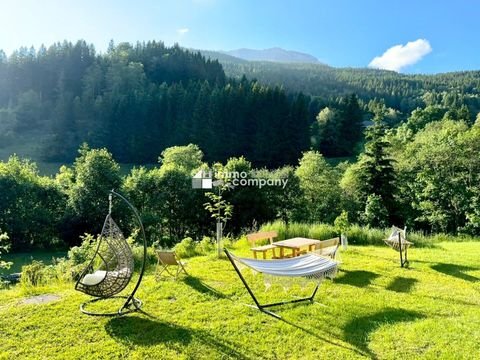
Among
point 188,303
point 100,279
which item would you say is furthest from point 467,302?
point 100,279

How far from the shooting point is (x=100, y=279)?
16.5ft

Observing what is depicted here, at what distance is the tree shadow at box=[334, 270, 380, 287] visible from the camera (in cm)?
674

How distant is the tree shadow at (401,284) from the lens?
6.40 meters

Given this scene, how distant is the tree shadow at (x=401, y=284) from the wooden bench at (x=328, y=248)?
1153 millimetres

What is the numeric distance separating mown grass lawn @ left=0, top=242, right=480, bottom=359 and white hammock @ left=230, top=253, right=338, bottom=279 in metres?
0.54

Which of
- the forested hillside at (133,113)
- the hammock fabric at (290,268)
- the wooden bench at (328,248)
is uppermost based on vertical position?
the forested hillside at (133,113)

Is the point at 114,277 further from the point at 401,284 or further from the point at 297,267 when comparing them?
the point at 401,284

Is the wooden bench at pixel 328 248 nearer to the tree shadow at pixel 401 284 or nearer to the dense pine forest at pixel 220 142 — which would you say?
the tree shadow at pixel 401 284

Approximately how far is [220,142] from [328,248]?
3719 cm

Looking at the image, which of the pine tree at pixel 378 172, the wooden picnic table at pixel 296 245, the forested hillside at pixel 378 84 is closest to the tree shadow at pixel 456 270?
the wooden picnic table at pixel 296 245

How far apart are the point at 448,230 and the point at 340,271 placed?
1545cm

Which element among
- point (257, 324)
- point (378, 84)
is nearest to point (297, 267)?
point (257, 324)

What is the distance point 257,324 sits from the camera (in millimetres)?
4863

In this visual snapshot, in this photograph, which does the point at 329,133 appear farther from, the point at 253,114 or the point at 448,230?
the point at 448,230
